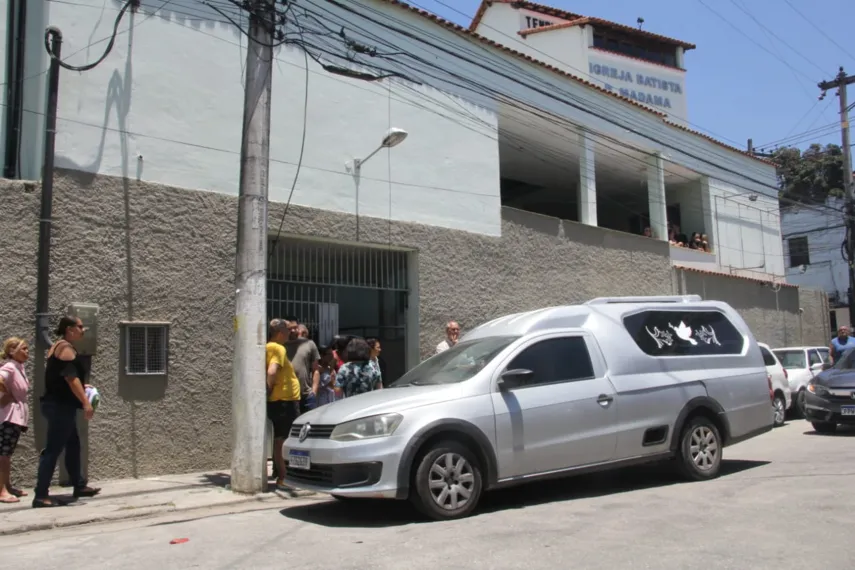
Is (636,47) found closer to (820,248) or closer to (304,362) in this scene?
(820,248)

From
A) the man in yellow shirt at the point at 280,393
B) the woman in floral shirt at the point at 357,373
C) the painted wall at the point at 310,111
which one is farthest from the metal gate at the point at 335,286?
the woman in floral shirt at the point at 357,373

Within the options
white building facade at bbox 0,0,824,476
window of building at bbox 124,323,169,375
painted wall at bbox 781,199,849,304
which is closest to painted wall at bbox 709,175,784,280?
white building facade at bbox 0,0,824,476

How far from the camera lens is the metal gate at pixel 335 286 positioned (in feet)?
35.6

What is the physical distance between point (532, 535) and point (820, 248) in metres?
32.4

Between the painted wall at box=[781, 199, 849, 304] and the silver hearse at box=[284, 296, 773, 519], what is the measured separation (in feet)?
89.9

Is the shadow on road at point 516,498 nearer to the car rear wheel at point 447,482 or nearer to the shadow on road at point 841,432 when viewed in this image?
the car rear wheel at point 447,482

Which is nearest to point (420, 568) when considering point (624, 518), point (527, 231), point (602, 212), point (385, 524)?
point (385, 524)

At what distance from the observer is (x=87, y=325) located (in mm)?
8516

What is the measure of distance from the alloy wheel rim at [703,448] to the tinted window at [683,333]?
823 mm

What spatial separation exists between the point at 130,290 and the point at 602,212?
1661cm

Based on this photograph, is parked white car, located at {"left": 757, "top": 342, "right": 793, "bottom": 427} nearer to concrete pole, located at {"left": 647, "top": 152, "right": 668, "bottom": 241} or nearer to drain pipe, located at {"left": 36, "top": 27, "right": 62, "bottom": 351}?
concrete pole, located at {"left": 647, "top": 152, "right": 668, "bottom": 241}

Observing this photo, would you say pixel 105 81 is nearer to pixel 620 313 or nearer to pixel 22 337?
pixel 22 337

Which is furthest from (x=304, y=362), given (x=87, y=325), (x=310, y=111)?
(x=310, y=111)

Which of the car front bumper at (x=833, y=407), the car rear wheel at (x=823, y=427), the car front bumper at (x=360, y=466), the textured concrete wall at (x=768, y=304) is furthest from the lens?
the textured concrete wall at (x=768, y=304)
